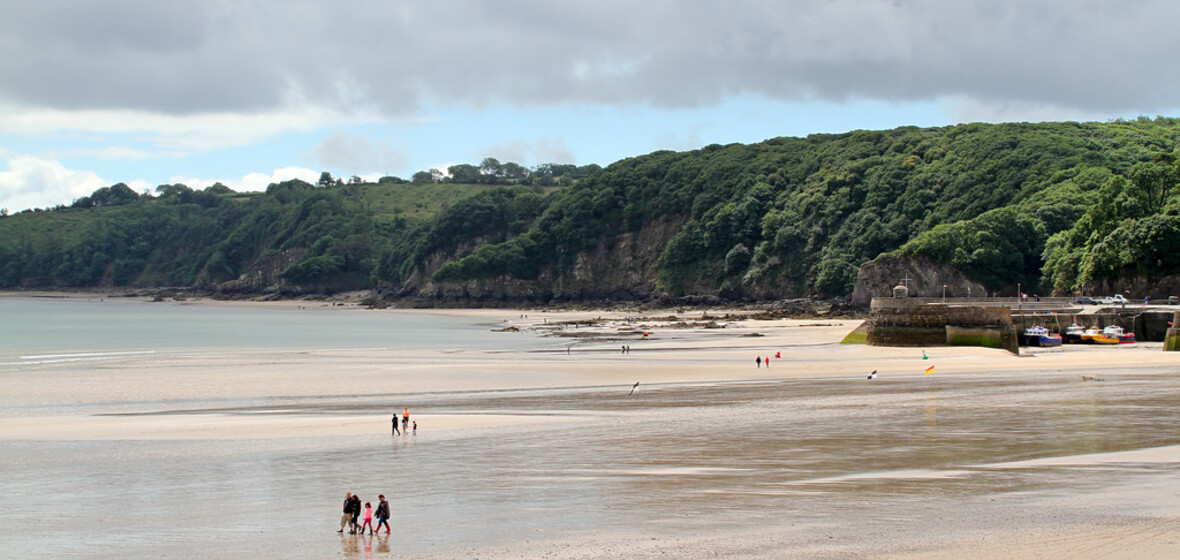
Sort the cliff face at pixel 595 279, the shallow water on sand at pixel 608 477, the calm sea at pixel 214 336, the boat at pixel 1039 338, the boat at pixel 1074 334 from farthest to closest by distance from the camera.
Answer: the cliff face at pixel 595 279, the calm sea at pixel 214 336, the boat at pixel 1074 334, the boat at pixel 1039 338, the shallow water on sand at pixel 608 477

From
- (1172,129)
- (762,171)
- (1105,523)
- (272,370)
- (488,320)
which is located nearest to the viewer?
(1105,523)

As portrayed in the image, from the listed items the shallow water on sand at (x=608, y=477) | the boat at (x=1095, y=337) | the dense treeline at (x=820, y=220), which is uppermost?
the dense treeline at (x=820, y=220)

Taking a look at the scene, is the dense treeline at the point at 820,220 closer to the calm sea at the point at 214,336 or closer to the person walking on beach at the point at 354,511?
the calm sea at the point at 214,336

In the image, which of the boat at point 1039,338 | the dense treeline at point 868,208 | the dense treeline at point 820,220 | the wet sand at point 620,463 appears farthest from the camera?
the dense treeline at point 868,208

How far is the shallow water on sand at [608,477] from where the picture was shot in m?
14.4

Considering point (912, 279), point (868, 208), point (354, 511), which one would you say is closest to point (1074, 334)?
point (912, 279)

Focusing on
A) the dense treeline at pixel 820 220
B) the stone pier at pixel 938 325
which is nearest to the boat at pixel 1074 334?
the stone pier at pixel 938 325

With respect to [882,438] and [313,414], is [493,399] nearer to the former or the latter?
[313,414]

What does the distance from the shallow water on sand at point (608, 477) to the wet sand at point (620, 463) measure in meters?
0.07

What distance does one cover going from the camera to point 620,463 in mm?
19312

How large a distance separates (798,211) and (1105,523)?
315 feet

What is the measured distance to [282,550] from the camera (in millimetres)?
13836

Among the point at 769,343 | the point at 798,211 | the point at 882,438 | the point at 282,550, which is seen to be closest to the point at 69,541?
the point at 282,550

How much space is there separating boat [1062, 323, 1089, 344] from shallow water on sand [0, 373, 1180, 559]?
19129 mm
